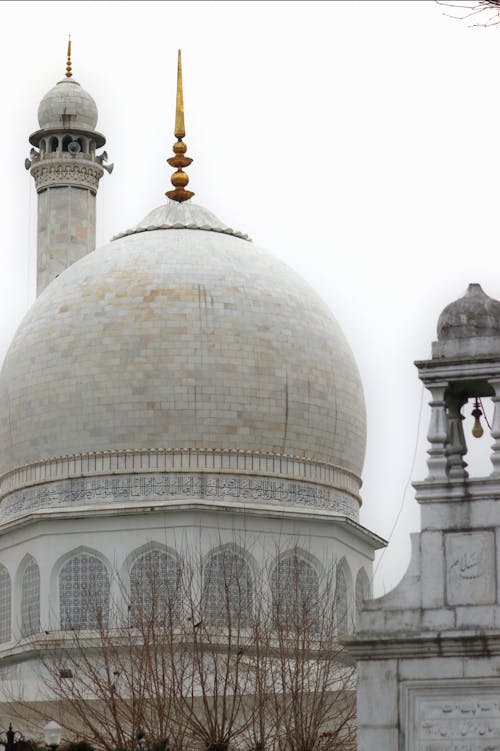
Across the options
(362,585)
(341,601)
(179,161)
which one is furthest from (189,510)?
(179,161)

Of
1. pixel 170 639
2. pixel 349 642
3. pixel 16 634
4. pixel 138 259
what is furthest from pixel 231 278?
pixel 349 642

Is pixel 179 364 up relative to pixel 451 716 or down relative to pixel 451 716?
up

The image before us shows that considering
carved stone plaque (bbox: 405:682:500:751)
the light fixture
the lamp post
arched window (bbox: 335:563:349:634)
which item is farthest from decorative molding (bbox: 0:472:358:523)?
carved stone plaque (bbox: 405:682:500:751)

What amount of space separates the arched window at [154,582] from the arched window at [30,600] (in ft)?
6.42

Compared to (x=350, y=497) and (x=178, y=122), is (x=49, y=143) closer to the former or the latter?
(x=178, y=122)

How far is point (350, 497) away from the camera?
148 feet

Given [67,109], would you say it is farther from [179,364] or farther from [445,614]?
[445,614]

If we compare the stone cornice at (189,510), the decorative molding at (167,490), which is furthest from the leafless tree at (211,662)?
the decorative molding at (167,490)

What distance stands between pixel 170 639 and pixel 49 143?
20.2 meters

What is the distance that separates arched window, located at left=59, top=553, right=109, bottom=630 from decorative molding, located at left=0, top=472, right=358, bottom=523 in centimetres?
115

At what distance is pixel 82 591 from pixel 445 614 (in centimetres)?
2320

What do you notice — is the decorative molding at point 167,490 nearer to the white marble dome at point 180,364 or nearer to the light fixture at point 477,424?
the white marble dome at point 180,364

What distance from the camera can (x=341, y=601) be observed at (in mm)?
43125

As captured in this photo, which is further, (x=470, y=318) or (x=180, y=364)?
(x=180, y=364)
